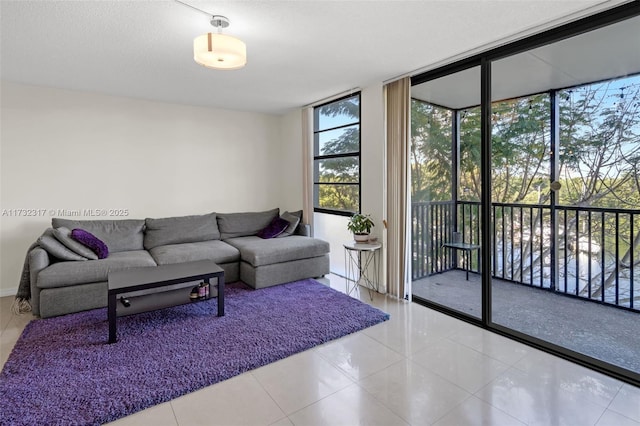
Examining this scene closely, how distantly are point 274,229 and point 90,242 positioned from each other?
2.18 metres

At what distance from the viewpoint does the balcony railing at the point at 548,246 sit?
315cm

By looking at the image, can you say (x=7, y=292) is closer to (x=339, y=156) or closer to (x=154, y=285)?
(x=154, y=285)

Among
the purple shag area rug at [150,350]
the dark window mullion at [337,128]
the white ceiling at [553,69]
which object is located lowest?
the purple shag area rug at [150,350]

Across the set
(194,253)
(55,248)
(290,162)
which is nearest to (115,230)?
(55,248)

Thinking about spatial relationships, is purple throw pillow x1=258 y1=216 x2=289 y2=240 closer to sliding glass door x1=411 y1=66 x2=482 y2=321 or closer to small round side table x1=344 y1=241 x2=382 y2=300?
small round side table x1=344 y1=241 x2=382 y2=300

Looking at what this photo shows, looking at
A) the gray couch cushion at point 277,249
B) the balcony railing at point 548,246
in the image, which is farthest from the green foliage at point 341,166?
the balcony railing at point 548,246

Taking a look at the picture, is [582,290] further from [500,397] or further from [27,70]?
[27,70]

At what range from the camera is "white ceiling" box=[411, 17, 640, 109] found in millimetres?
2706

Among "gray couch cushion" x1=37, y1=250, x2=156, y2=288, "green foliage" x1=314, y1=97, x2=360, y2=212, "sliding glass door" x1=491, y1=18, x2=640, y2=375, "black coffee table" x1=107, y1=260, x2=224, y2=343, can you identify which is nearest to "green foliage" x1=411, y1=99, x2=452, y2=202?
"sliding glass door" x1=491, y1=18, x2=640, y2=375

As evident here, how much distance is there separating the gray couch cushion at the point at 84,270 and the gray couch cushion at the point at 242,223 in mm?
1316

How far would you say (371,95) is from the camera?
3877 millimetres

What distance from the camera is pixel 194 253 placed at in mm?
3979

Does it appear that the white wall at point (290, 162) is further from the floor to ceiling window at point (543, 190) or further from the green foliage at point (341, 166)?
the floor to ceiling window at point (543, 190)

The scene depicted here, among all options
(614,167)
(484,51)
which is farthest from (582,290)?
(484,51)
